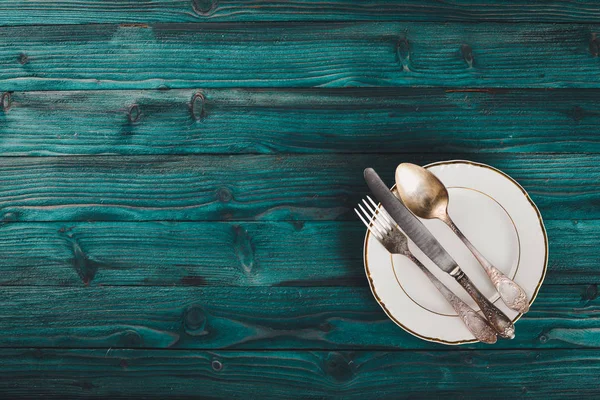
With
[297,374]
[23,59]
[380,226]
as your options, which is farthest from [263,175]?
[23,59]

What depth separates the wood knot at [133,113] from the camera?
2.52ft

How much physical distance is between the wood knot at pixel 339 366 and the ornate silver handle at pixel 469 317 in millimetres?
192

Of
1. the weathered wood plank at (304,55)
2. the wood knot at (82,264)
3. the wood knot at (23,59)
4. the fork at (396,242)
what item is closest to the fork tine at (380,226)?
the fork at (396,242)

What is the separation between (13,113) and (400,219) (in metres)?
0.62

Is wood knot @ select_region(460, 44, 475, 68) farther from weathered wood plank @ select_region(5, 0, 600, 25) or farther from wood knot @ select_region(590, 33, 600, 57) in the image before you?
wood knot @ select_region(590, 33, 600, 57)

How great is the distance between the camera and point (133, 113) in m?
0.77

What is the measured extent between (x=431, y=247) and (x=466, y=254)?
0.27 ft

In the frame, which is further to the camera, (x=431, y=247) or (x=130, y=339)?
(x=130, y=339)

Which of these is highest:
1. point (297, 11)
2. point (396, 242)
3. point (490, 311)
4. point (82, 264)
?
point (297, 11)

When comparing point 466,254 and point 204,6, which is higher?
point 204,6

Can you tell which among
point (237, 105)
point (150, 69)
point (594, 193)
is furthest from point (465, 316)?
point (150, 69)

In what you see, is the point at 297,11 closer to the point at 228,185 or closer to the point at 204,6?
the point at 204,6

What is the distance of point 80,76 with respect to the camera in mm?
773

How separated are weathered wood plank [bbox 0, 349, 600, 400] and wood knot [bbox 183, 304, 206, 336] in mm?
43
